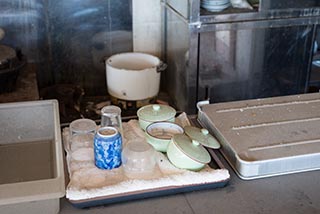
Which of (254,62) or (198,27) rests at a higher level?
(198,27)

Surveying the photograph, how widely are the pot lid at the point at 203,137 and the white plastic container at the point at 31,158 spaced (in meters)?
0.40

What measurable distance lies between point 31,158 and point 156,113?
0.43m

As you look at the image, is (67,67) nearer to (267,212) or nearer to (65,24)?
(65,24)

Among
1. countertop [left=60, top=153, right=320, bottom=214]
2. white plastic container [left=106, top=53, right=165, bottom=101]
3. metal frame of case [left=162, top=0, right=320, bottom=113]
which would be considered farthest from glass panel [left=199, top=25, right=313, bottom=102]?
countertop [left=60, top=153, right=320, bottom=214]

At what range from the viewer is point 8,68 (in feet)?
7.59

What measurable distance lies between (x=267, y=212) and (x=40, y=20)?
2194mm

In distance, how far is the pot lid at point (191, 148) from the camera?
4.20 feet

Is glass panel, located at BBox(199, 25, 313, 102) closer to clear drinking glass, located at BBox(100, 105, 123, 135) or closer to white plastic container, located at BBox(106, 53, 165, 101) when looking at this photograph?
white plastic container, located at BBox(106, 53, 165, 101)

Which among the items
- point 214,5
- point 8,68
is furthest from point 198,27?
point 8,68

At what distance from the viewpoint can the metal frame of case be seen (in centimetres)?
256

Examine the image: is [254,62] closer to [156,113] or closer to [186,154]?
[156,113]

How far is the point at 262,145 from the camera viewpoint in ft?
4.47

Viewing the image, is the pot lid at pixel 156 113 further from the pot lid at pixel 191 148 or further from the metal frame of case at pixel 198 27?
the metal frame of case at pixel 198 27

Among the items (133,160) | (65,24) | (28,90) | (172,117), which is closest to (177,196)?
(133,160)
